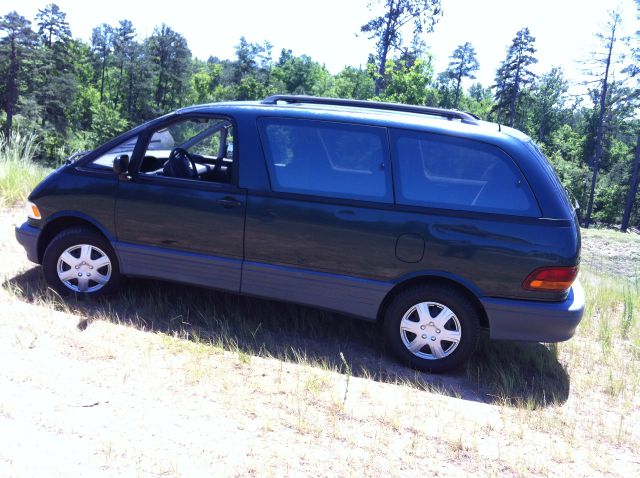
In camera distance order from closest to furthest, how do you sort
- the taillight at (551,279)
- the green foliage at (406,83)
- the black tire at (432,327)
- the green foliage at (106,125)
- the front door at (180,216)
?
the taillight at (551,279) < the black tire at (432,327) < the front door at (180,216) < the green foliage at (406,83) < the green foliage at (106,125)

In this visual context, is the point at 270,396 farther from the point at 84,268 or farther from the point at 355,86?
the point at 355,86

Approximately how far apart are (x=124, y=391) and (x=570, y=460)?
107 inches

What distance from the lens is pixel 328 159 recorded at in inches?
193

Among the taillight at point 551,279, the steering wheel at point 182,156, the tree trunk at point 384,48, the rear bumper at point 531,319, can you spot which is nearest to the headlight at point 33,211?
the steering wheel at point 182,156

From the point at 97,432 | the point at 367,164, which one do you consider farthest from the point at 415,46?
the point at 97,432

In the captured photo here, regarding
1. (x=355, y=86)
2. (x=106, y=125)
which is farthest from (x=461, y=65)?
(x=106, y=125)

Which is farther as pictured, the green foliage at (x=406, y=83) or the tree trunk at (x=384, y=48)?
the tree trunk at (x=384, y=48)

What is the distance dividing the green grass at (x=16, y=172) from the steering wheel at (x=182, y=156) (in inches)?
181

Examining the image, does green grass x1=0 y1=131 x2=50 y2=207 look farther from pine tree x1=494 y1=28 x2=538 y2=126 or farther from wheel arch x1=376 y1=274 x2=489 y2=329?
pine tree x1=494 y1=28 x2=538 y2=126

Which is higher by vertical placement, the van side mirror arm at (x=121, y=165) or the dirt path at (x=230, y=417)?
the van side mirror arm at (x=121, y=165)

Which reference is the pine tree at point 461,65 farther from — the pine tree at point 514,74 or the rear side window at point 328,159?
the rear side window at point 328,159

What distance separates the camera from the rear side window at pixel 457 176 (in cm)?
459

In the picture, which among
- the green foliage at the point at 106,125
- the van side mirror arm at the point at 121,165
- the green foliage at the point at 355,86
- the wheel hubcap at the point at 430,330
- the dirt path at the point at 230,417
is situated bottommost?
the dirt path at the point at 230,417

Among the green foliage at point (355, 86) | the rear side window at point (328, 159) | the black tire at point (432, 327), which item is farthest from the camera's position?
the green foliage at point (355, 86)
